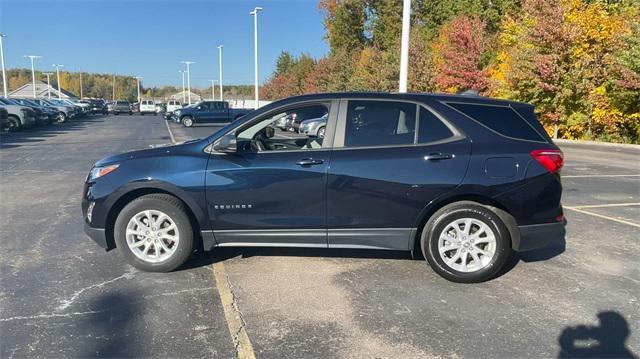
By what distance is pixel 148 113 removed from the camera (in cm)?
6091

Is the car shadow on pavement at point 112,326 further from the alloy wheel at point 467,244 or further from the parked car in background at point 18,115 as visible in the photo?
the parked car in background at point 18,115

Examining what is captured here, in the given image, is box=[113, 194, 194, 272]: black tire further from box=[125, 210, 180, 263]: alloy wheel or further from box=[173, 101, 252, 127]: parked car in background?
box=[173, 101, 252, 127]: parked car in background

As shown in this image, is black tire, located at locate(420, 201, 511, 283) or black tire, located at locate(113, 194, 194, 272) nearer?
black tire, located at locate(420, 201, 511, 283)

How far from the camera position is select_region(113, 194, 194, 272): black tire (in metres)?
4.41

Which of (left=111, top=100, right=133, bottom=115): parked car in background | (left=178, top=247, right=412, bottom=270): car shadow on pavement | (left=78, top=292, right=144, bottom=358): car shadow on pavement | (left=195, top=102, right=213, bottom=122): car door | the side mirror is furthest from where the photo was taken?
(left=111, top=100, right=133, bottom=115): parked car in background

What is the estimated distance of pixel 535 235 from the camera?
4.26 meters

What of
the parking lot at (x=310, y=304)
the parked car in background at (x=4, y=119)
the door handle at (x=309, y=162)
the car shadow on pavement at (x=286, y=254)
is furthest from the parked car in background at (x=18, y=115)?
the door handle at (x=309, y=162)

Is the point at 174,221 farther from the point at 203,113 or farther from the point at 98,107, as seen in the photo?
the point at 98,107

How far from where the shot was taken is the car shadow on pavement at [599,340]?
3.16 metres

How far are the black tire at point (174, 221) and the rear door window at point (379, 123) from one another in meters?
1.67

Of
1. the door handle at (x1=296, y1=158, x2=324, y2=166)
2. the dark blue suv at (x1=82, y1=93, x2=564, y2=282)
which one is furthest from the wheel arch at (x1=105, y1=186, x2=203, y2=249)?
the door handle at (x1=296, y1=158, x2=324, y2=166)

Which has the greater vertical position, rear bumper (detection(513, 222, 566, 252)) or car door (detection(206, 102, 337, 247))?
car door (detection(206, 102, 337, 247))

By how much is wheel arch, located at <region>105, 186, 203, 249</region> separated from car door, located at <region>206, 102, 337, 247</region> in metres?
0.18

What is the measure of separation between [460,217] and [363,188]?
2.97 ft
